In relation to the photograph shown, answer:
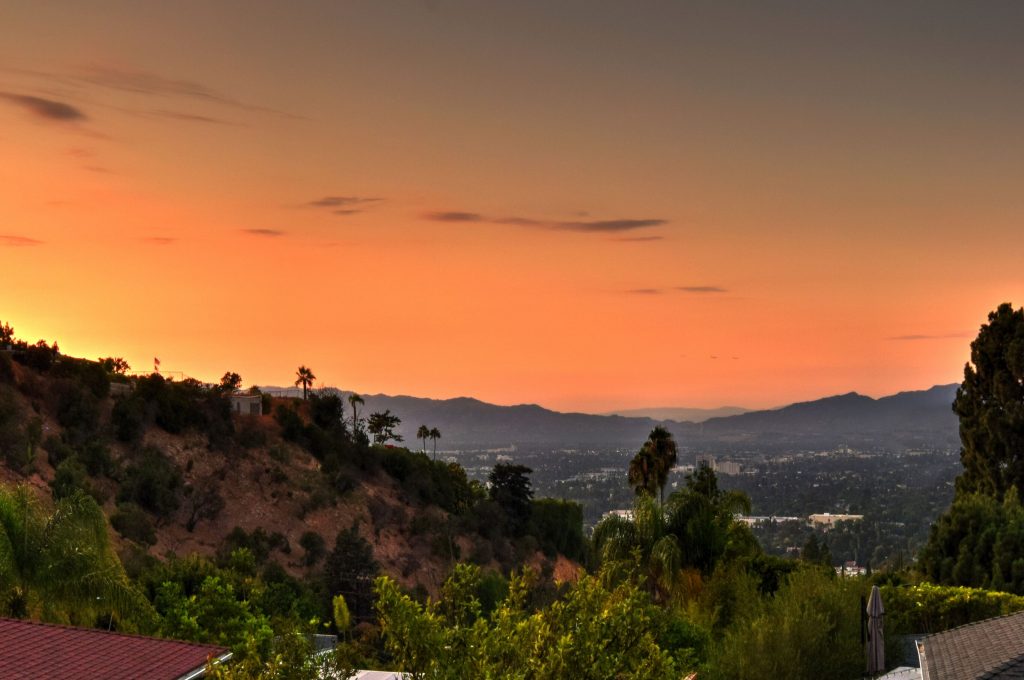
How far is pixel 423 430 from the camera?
386 feet

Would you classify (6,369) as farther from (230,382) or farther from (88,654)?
(88,654)

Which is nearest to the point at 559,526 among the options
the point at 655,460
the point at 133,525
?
the point at 655,460

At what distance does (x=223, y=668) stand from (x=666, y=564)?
2134 centimetres

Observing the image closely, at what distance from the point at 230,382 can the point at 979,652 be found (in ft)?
216

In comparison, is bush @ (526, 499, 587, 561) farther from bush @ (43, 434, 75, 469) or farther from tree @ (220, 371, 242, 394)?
bush @ (43, 434, 75, 469)

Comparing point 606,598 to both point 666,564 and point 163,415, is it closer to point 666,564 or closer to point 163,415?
point 666,564

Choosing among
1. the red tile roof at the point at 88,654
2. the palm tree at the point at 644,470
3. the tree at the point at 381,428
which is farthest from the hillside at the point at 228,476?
the red tile roof at the point at 88,654

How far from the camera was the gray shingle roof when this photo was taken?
44.0 feet

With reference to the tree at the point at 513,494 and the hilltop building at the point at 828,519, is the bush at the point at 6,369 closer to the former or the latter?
the tree at the point at 513,494

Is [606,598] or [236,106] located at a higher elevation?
[236,106]

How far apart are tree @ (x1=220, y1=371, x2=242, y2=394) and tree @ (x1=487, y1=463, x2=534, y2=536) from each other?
20.2 m

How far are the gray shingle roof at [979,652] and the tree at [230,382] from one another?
204ft

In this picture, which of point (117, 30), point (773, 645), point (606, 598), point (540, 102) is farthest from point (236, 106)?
point (606, 598)

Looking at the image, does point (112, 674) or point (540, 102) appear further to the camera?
point (540, 102)
